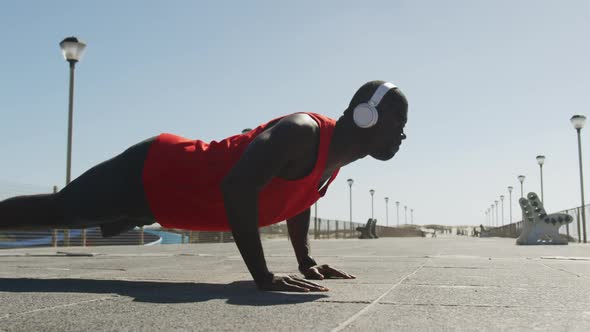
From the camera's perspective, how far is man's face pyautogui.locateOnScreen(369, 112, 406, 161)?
3623 millimetres

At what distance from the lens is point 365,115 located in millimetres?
3545

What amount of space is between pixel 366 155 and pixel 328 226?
142ft

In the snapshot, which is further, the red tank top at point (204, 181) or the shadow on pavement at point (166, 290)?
the red tank top at point (204, 181)

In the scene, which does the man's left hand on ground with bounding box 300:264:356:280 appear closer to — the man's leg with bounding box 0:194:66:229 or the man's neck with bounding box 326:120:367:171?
the man's neck with bounding box 326:120:367:171

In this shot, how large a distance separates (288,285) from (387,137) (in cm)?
117

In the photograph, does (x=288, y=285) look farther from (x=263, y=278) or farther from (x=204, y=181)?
(x=204, y=181)

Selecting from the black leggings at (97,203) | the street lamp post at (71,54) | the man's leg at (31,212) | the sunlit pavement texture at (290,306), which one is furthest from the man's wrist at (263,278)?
the street lamp post at (71,54)

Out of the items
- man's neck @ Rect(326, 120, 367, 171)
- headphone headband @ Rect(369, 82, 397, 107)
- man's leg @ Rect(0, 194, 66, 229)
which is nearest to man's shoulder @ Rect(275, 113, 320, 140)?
man's neck @ Rect(326, 120, 367, 171)

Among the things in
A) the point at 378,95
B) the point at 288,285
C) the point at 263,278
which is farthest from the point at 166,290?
the point at 378,95

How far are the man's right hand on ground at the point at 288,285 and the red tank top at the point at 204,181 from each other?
1.99 feet

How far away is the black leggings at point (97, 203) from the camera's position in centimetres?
383

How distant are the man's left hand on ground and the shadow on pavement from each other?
0.52m

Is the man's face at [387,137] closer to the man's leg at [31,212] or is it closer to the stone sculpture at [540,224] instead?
the man's leg at [31,212]

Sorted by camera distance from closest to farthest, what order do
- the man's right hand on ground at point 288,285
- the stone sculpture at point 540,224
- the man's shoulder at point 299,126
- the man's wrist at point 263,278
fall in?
the man's right hand on ground at point 288,285, the man's wrist at point 263,278, the man's shoulder at point 299,126, the stone sculpture at point 540,224
